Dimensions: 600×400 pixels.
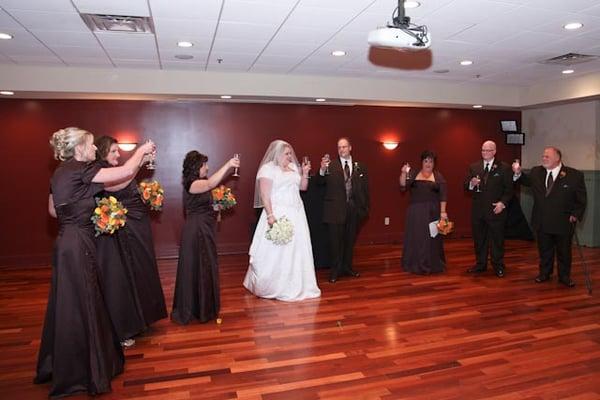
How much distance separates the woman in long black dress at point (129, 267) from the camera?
3896 millimetres

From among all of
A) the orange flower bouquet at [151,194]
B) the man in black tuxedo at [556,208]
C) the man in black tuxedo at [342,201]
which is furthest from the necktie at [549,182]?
the orange flower bouquet at [151,194]

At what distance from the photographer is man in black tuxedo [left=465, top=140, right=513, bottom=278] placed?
632cm

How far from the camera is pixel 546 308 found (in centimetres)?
504

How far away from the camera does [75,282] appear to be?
311 cm

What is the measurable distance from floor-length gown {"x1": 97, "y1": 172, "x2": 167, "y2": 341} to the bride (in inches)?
51.3

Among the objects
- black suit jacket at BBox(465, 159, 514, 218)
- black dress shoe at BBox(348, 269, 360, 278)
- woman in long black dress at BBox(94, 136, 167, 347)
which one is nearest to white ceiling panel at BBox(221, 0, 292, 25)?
woman in long black dress at BBox(94, 136, 167, 347)

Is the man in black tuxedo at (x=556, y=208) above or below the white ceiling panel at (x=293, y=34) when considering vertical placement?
below

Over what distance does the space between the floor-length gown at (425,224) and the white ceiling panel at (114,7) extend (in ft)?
13.8

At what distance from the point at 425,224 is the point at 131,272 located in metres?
4.12

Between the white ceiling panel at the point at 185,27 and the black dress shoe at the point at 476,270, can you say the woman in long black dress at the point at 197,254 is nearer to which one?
the white ceiling panel at the point at 185,27

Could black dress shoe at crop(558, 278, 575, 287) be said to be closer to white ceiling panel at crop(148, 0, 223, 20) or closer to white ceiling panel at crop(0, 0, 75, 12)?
white ceiling panel at crop(148, 0, 223, 20)

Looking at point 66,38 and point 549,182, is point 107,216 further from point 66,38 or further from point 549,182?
point 549,182

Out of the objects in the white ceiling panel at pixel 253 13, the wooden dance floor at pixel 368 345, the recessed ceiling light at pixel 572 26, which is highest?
the white ceiling panel at pixel 253 13

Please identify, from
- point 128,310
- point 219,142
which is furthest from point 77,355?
point 219,142
